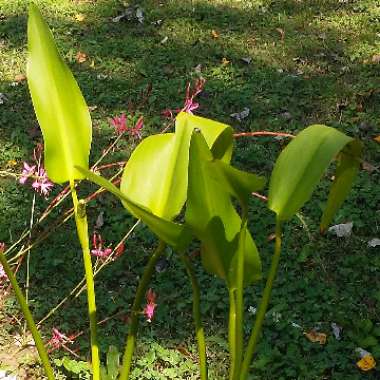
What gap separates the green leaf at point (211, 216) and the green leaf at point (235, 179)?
11 millimetres

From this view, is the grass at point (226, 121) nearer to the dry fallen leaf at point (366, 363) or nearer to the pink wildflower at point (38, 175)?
the dry fallen leaf at point (366, 363)

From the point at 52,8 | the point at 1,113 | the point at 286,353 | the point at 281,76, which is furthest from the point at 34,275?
the point at 52,8

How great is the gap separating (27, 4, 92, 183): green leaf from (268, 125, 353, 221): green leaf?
400 mm

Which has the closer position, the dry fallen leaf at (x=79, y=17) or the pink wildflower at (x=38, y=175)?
the pink wildflower at (x=38, y=175)

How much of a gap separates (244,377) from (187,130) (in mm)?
480

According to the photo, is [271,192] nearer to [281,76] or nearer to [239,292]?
[239,292]

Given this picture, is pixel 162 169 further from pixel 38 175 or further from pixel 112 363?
pixel 112 363

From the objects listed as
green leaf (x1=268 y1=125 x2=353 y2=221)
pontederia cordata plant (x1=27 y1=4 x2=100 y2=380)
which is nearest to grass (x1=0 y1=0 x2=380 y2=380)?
pontederia cordata plant (x1=27 y1=4 x2=100 y2=380)

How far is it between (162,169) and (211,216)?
0.19m

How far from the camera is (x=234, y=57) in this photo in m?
4.18

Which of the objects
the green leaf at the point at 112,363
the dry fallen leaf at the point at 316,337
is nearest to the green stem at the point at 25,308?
the green leaf at the point at 112,363

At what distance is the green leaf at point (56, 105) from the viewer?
1289 mm

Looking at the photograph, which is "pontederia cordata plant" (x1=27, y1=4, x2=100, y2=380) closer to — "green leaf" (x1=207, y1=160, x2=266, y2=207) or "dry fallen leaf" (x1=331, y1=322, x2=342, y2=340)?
"green leaf" (x1=207, y1=160, x2=266, y2=207)

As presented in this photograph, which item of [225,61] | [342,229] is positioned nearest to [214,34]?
[225,61]
